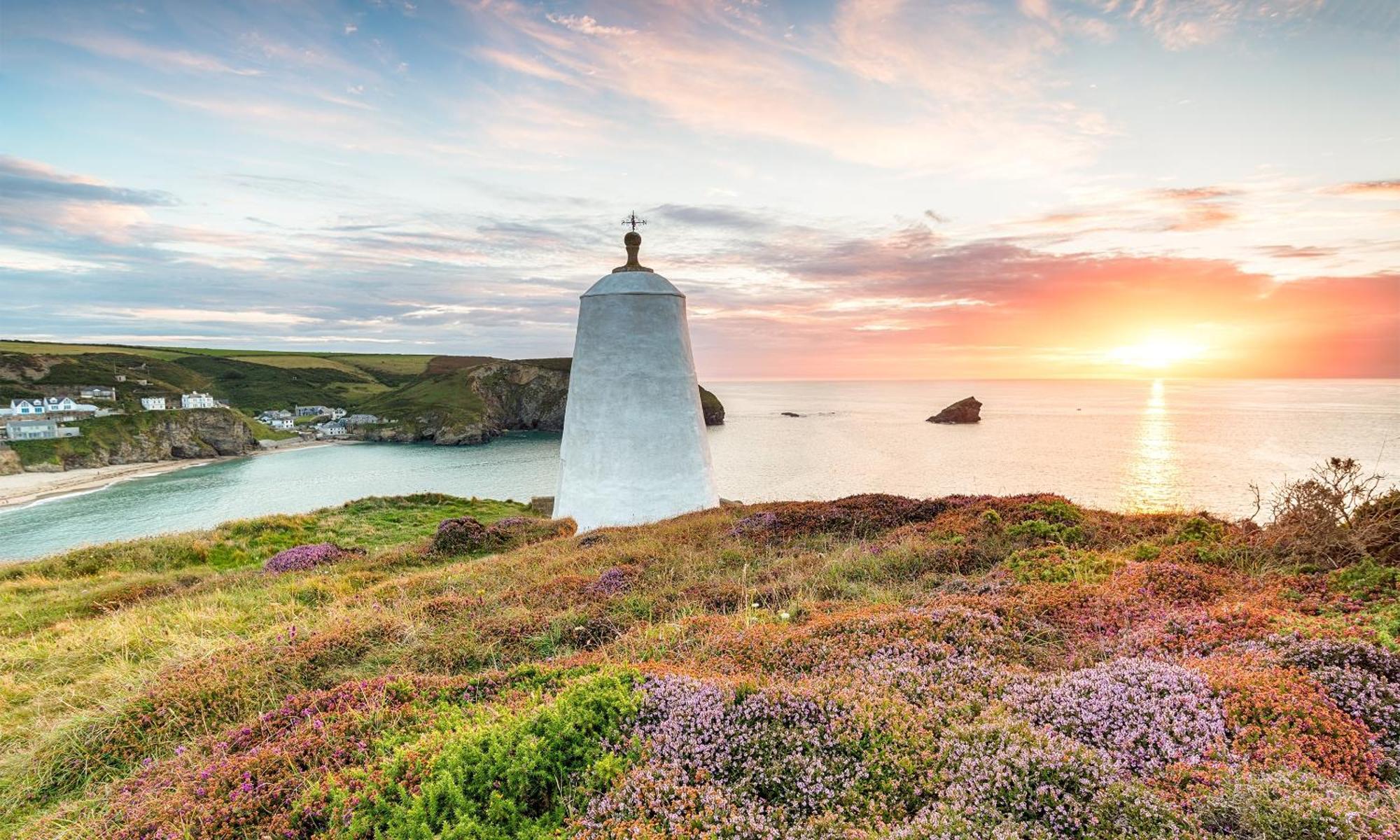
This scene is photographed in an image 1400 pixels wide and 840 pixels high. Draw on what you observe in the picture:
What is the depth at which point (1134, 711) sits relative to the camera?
11.9ft

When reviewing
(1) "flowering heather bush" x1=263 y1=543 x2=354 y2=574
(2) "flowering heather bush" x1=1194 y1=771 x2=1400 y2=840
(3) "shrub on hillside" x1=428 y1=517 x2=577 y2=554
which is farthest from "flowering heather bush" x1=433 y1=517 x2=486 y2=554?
(2) "flowering heather bush" x1=1194 y1=771 x2=1400 y2=840

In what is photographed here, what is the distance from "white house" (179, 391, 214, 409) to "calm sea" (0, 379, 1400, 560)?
33287 millimetres

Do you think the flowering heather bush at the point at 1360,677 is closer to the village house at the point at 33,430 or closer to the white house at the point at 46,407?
the village house at the point at 33,430

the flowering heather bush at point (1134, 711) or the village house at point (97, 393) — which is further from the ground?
the flowering heather bush at point (1134, 711)

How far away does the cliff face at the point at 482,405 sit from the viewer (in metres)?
113

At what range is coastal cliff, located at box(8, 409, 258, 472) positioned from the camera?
9194 centimetres

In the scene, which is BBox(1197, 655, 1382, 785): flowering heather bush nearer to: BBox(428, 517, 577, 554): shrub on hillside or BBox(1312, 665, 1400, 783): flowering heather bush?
BBox(1312, 665, 1400, 783): flowering heather bush

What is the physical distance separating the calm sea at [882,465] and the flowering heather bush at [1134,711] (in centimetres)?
2800

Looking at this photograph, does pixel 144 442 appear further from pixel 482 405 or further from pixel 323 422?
pixel 482 405

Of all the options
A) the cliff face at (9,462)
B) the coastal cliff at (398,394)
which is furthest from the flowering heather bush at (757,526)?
the cliff face at (9,462)

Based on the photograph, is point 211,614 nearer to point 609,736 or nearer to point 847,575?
point 609,736

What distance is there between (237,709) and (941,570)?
8.31 m

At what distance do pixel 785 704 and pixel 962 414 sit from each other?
10924cm

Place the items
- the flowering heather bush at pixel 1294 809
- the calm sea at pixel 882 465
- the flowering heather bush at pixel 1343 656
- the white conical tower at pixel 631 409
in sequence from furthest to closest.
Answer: the calm sea at pixel 882 465 < the white conical tower at pixel 631 409 < the flowering heather bush at pixel 1343 656 < the flowering heather bush at pixel 1294 809
